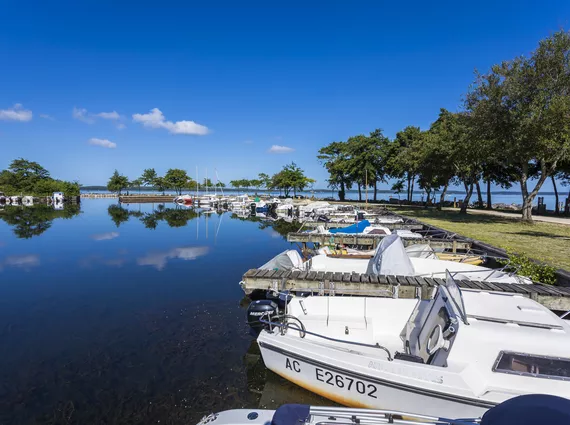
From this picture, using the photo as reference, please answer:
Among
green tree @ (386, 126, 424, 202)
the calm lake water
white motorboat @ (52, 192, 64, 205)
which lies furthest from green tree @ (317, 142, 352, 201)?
white motorboat @ (52, 192, 64, 205)

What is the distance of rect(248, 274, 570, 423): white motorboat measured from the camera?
4.47 m

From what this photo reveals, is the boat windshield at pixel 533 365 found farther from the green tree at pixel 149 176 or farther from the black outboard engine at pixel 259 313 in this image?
the green tree at pixel 149 176

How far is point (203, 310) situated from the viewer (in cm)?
1093

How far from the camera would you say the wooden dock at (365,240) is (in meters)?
16.6

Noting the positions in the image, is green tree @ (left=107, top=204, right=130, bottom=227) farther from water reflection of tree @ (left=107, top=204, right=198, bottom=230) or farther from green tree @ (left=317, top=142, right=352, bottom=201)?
green tree @ (left=317, top=142, right=352, bottom=201)

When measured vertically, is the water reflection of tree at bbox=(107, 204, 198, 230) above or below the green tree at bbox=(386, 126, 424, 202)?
below

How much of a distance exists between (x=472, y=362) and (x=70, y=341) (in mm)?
9730

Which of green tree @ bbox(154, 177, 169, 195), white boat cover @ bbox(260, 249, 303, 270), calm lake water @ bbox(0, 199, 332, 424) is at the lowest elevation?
calm lake water @ bbox(0, 199, 332, 424)

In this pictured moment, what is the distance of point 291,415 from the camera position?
10.8 feet

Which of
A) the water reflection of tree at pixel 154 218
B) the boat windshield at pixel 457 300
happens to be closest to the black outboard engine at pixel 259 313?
the boat windshield at pixel 457 300

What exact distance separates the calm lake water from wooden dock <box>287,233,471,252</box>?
4294mm

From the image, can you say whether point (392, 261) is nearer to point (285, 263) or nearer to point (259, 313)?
point (285, 263)

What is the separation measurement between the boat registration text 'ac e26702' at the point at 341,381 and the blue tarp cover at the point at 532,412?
2714mm

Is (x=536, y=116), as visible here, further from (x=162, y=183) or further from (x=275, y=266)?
(x=162, y=183)
